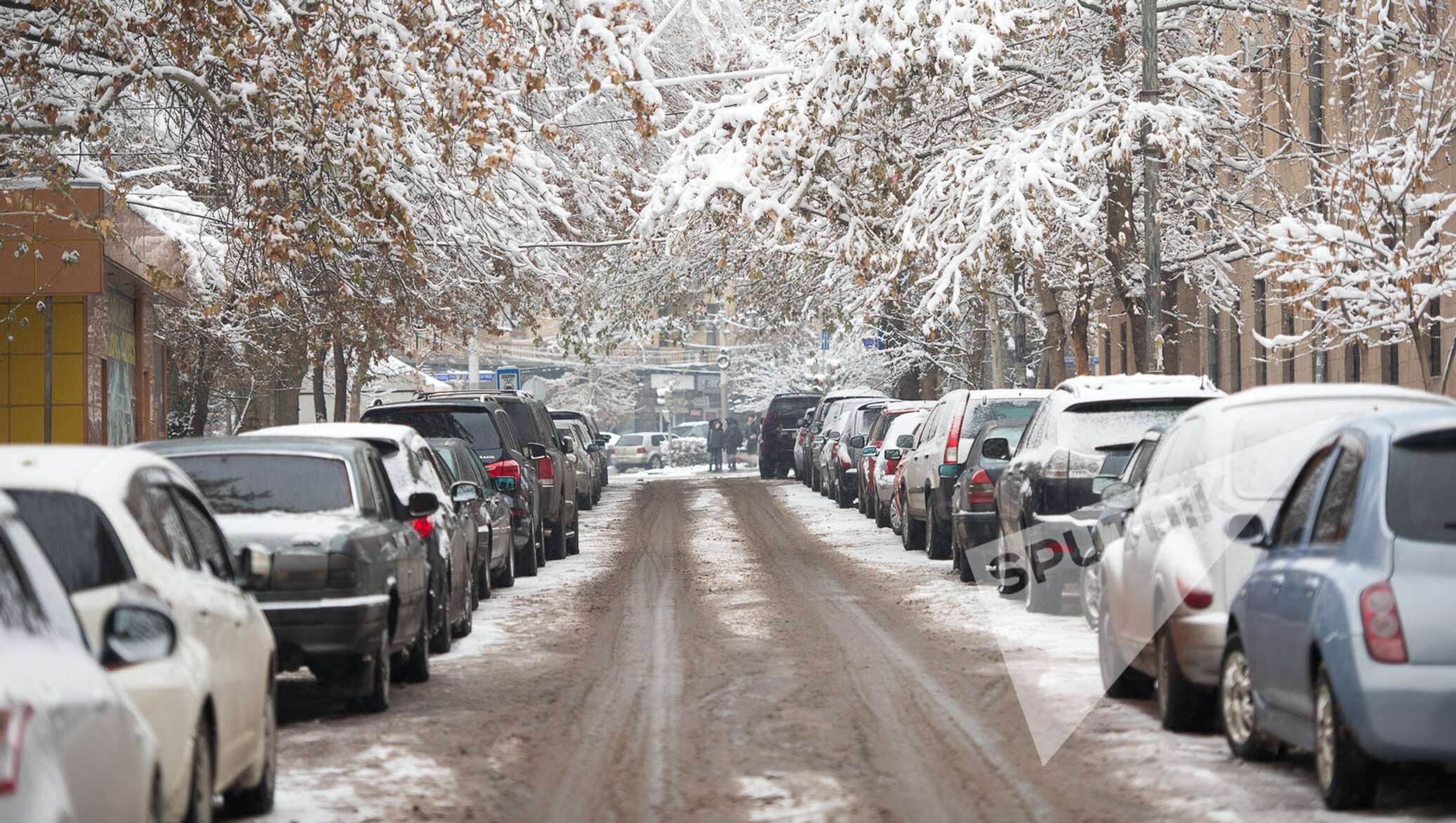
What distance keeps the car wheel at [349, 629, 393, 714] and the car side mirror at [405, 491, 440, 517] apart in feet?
5.40

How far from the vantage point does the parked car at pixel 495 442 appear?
1988 cm

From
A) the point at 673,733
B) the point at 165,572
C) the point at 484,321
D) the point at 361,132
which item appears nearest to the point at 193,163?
the point at 361,132

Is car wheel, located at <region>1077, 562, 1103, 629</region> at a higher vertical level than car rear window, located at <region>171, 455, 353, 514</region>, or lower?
lower

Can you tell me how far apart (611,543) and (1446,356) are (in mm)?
11259

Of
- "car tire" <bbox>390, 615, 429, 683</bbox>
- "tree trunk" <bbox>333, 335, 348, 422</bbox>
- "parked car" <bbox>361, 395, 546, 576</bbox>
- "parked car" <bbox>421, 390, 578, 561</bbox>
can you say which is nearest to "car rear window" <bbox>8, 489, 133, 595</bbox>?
"car tire" <bbox>390, 615, 429, 683</bbox>

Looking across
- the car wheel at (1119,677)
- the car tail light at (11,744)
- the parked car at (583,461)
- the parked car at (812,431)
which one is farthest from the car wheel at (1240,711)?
the parked car at (812,431)

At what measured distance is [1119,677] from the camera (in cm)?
1135

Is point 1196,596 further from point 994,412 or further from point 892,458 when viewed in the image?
point 892,458

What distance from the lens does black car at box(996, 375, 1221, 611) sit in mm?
15273

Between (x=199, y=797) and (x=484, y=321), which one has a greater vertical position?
(x=484, y=321)

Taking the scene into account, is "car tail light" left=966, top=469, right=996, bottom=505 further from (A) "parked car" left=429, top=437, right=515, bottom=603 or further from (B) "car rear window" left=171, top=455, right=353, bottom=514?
(B) "car rear window" left=171, top=455, right=353, bottom=514

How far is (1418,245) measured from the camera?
793 inches

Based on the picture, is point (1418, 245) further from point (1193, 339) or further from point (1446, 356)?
point (1193, 339)

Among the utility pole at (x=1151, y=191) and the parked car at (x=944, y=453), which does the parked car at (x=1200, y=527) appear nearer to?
the parked car at (x=944, y=453)
